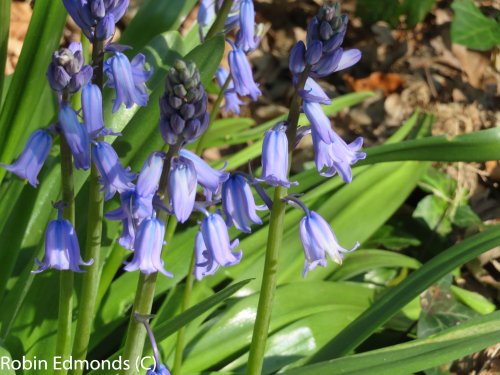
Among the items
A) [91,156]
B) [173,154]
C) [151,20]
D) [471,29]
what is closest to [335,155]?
[173,154]

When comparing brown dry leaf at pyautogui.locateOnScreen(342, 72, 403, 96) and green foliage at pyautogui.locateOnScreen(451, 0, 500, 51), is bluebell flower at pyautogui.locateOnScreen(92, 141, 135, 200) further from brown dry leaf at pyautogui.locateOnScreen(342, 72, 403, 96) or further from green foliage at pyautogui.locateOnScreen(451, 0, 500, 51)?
brown dry leaf at pyautogui.locateOnScreen(342, 72, 403, 96)

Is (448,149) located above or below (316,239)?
below

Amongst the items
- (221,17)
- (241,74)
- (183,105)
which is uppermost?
(183,105)

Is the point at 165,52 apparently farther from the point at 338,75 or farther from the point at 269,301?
the point at 338,75

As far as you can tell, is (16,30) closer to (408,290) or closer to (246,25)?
(246,25)

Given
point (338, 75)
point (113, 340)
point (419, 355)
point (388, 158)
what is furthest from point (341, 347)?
point (338, 75)

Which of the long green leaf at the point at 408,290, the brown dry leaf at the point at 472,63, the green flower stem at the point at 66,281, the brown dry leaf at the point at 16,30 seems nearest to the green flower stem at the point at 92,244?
the green flower stem at the point at 66,281

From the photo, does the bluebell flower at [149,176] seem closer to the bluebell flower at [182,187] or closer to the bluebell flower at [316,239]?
the bluebell flower at [182,187]

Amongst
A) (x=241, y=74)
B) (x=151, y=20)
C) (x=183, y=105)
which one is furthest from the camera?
(x=151, y=20)

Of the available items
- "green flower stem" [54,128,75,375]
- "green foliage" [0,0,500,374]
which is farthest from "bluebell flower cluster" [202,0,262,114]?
"green flower stem" [54,128,75,375]
